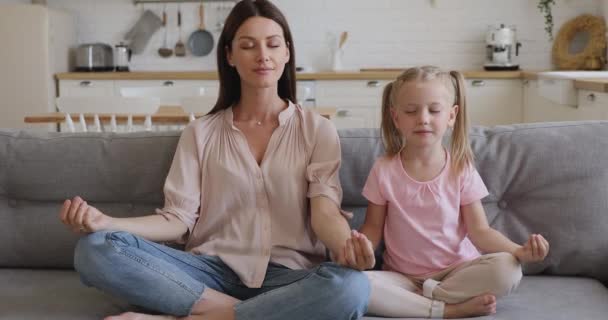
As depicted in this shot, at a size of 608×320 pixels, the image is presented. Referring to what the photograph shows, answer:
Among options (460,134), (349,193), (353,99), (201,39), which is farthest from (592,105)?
(201,39)

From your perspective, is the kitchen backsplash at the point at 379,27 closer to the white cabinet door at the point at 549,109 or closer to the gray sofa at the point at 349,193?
the white cabinet door at the point at 549,109

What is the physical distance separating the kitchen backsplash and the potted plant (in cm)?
5

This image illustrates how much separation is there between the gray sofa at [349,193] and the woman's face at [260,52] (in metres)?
0.27

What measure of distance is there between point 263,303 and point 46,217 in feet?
2.63

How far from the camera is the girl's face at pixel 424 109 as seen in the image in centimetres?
195

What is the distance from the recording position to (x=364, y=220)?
2.14m

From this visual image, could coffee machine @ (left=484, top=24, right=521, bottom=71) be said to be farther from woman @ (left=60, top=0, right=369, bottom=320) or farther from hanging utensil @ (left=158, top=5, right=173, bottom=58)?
woman @ (left=60, top=0, right=369, bottom=320)

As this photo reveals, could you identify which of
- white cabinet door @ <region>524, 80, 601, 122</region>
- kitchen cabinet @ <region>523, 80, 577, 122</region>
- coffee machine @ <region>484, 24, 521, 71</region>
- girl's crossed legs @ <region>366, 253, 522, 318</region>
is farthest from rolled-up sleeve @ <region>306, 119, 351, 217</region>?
coffee machine @ <region>484, 24, 521, 71</region>

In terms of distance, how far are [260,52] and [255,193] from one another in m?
0.37

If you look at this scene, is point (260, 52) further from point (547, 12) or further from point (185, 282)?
point (547, 12)

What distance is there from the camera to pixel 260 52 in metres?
2.06

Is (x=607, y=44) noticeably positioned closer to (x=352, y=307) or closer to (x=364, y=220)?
(x=364, y=220)

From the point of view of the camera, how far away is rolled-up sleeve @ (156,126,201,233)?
202 cm

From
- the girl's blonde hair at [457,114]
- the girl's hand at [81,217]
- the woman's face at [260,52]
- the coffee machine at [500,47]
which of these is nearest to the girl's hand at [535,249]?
A: the girl's blonde hair at [457,114]
